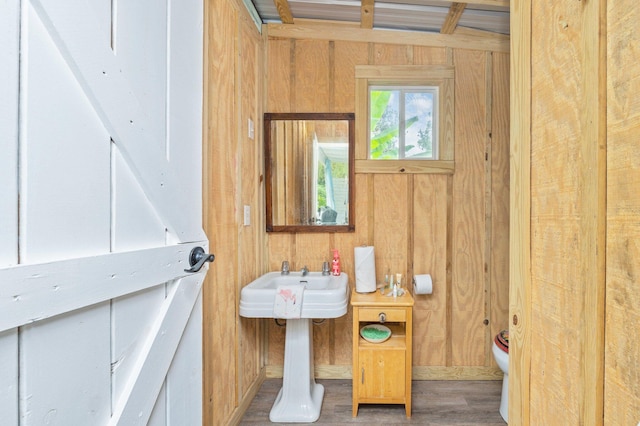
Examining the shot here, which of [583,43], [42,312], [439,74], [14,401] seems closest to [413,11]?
[439,74]

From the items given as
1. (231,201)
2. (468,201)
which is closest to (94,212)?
(231,201)

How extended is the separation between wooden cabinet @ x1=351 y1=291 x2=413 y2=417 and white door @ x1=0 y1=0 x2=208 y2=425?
107 cm

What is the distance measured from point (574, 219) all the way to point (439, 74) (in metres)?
1.81

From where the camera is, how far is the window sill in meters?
2.13

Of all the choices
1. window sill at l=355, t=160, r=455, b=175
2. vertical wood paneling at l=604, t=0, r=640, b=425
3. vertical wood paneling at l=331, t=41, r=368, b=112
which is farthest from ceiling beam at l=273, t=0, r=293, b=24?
vertical wood paneling at l=604, t=0, r=640, b=425

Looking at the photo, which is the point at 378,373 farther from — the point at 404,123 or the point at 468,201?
the point at 404,123

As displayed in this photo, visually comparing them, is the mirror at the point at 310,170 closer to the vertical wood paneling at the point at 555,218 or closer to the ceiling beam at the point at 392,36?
the ceiling beam at the point at 392,36

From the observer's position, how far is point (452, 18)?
1936 mm

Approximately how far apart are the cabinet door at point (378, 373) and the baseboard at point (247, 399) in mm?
678

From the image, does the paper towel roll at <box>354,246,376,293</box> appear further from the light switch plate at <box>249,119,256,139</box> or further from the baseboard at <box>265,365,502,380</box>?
the light switch plate at <box>249,119,256,139</box>

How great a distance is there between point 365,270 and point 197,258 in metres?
1.22

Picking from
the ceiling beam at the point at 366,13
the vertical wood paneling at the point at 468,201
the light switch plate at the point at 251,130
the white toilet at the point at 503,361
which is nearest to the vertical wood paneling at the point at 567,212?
the white toilet at the point at 503,361

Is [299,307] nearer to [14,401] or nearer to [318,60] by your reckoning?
[14,401]

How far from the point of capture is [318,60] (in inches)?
84.4
